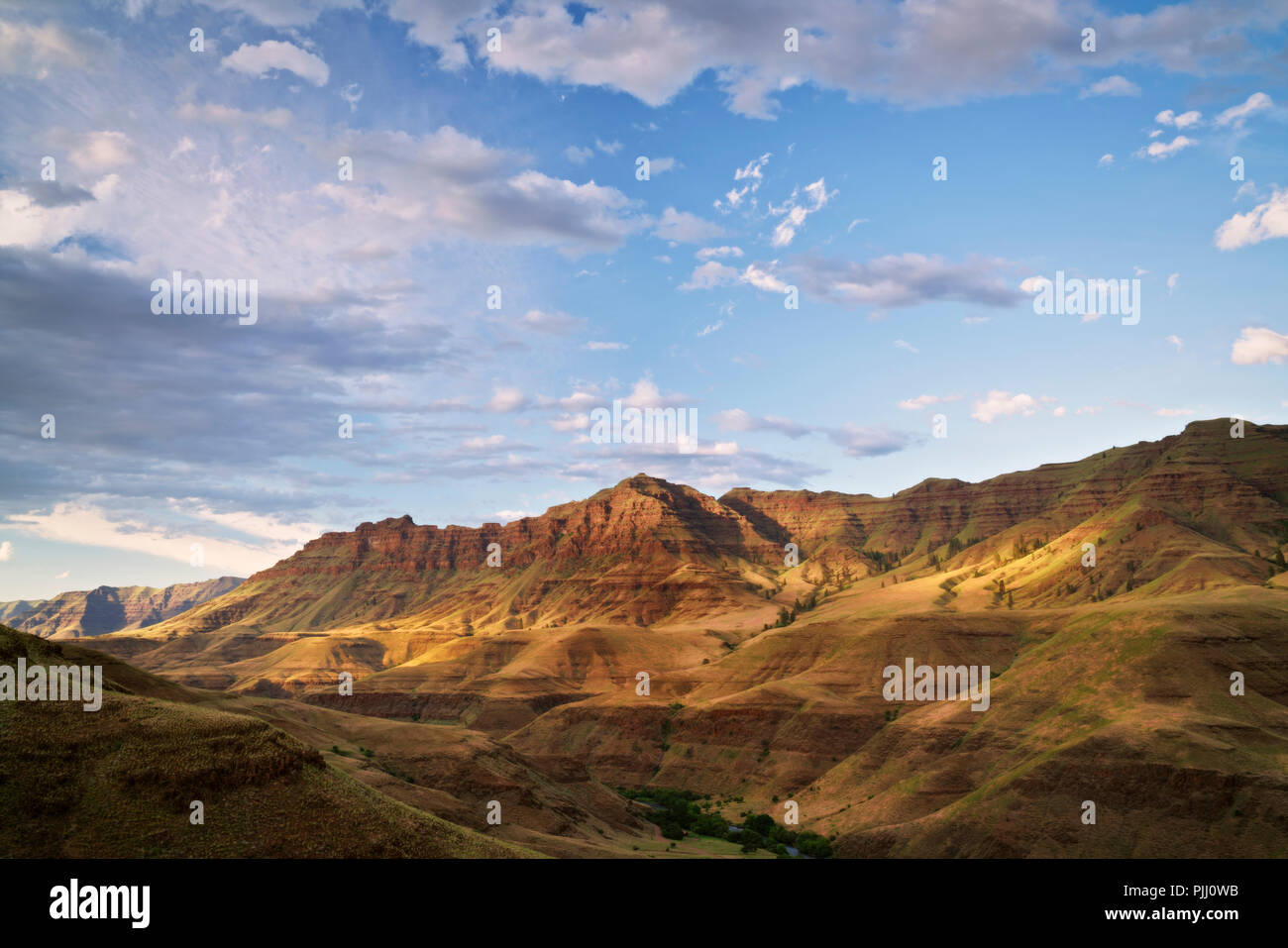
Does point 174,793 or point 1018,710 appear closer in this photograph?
point 174,793

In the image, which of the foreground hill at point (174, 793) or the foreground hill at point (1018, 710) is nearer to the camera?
the foreground hill at point (174, 793)

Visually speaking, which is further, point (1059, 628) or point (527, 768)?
point (1059, 628)

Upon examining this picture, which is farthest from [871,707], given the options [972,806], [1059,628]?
[972,806]

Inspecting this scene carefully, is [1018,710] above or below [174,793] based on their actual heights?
below

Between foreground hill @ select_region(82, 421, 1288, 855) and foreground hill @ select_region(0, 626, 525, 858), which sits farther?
foreground hill @ select_region(82, 421, 1288, 855)

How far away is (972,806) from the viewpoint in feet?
269

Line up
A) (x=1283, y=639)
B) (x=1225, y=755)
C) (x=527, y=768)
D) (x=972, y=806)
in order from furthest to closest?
(x=1283, y=639), (x=527, y=768), (x=972, y=806), (x=1225, y=755)

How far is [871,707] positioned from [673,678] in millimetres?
52991
